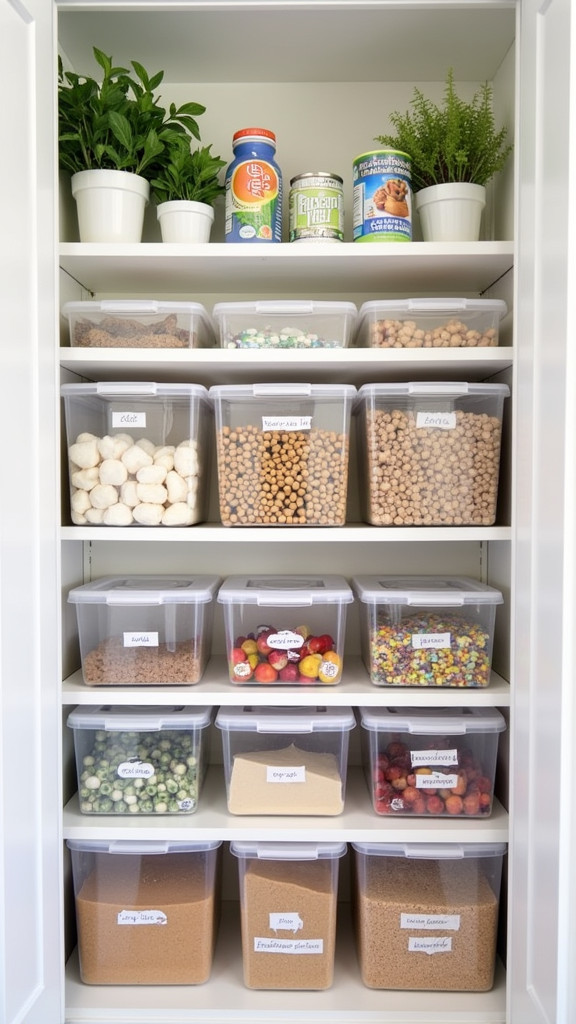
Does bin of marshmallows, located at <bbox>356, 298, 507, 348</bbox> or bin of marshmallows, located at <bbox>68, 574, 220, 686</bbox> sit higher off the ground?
bin of marshmallows, located at <bbox>356, 298, 507, 348</bbox>

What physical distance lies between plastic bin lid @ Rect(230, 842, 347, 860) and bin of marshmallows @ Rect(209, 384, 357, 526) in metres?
0.65

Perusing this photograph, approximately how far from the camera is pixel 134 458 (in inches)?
57.2

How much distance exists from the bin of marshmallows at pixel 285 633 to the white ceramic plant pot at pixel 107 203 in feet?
2.50

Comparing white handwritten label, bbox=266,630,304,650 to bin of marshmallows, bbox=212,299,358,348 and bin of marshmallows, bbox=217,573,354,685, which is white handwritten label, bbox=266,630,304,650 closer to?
bin of marshmallows, bbox=217,573,354,685

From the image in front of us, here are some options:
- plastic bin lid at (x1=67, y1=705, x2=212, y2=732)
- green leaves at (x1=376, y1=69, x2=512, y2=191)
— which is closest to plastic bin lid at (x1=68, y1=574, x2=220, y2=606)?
plastic bin lid at (x1=67, y1=705, x2=212, y2=732)

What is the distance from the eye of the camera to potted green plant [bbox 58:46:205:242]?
1.47 m

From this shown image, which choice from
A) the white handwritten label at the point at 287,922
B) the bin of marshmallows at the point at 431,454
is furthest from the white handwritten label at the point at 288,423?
the white handwritten label at the point at 287,922

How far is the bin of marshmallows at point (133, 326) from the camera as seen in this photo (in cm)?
150

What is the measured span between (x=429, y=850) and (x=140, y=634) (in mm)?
726

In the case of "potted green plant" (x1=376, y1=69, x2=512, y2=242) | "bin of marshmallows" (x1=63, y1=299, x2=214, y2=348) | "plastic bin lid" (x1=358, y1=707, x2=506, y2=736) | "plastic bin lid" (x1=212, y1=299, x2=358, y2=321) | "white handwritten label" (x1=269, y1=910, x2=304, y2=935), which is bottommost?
"white handwritten label" (x1=269, y1=910, x2=304, y2=935)

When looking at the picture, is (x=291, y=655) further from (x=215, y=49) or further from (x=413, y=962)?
(x=215, y=49)

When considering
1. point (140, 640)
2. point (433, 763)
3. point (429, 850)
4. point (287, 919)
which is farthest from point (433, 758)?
point (140, 640)
